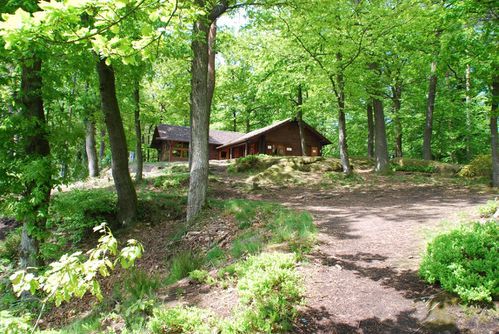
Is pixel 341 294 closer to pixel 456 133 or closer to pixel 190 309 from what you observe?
pixel 190 309

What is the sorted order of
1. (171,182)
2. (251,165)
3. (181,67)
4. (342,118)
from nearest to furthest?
(171,182)
(181,67)
(342,118)
(251,165)

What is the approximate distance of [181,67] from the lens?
1612cm

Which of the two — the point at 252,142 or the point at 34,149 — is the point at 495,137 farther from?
the point at 252,142

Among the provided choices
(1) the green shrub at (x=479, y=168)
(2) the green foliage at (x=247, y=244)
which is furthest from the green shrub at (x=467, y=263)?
(1) the green shrub at (x=479, y=168)

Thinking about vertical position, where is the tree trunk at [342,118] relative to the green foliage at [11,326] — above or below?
above

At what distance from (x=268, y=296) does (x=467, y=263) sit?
8.59ft

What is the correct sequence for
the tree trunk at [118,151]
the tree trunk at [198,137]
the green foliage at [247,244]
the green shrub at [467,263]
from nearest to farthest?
the green shrub at [467,263] < the green foliage at [247,244] < the tree trunk at [198,137] < the tree trunk at [118,151]

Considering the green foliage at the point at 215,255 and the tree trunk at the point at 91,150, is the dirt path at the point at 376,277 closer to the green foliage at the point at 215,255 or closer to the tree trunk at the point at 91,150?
the green foliage at the point at 215,255

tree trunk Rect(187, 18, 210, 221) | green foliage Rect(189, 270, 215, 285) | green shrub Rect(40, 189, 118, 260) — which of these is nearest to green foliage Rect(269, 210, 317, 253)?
green foliage Rect(189, 270, 215, 285)

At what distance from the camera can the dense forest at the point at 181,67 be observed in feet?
10.5

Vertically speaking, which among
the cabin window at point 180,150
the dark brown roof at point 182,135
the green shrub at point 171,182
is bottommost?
the green shrub at point 171,182

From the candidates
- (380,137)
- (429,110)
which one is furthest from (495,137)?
(429,110)

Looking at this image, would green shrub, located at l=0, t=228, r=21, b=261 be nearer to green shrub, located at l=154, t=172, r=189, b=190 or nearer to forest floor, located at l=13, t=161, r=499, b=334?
forest floor, located at l=13, t=161, r=499, b=334

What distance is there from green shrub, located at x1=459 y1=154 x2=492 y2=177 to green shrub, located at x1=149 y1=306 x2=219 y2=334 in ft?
52.1
